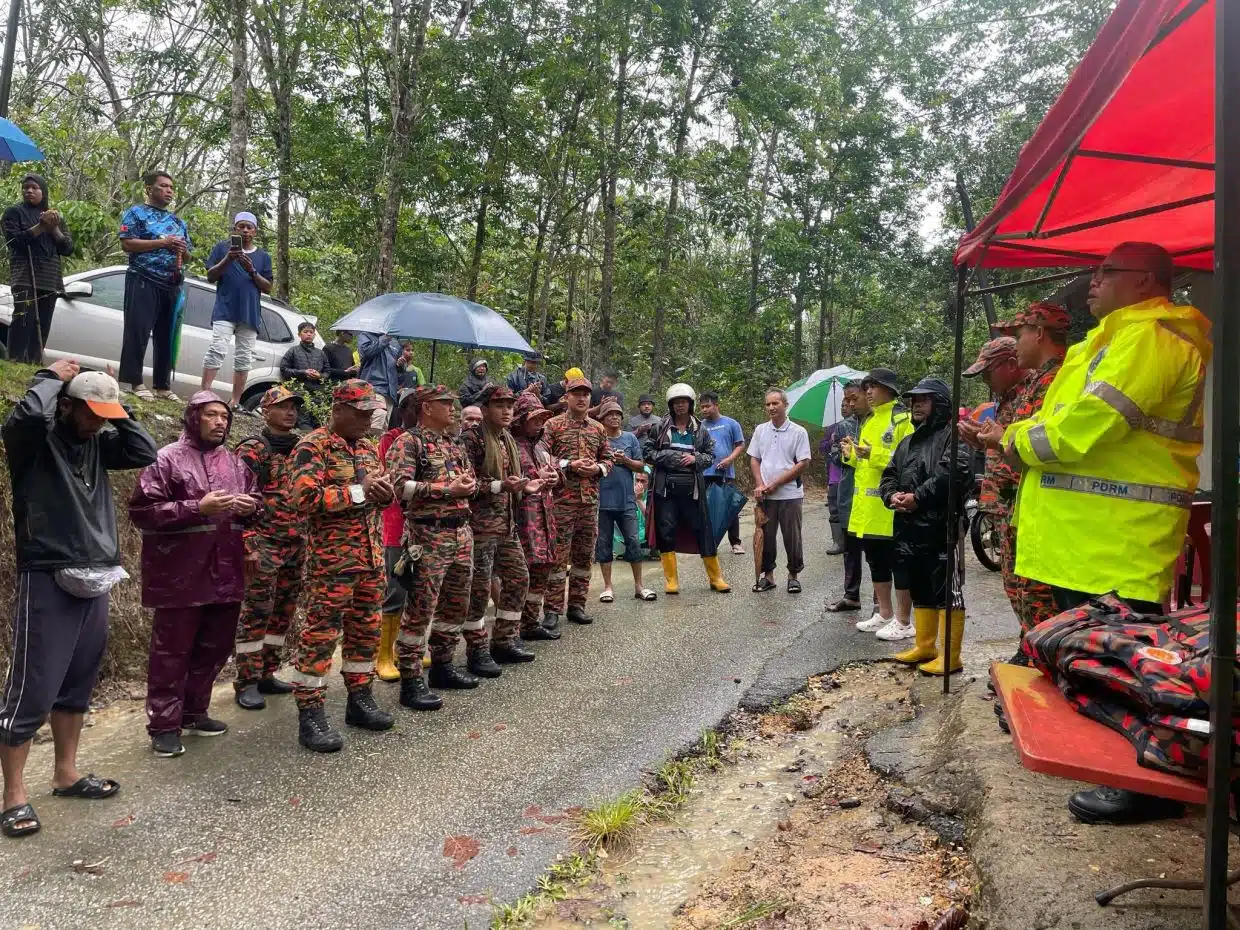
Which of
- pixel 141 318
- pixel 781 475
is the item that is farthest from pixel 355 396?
pixel 781 475

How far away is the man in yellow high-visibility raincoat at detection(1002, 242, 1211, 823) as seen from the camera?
9.37ft

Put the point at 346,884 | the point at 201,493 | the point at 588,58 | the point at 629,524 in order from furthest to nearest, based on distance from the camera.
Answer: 1. the point at 588,58
2. the point at 629,524
3. the point at 201,493
4. the point at 346,884

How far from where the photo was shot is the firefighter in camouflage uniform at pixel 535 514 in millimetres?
6250

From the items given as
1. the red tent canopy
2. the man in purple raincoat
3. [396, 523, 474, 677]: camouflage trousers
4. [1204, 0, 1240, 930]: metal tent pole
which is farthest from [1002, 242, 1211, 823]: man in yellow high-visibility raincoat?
the man in purple raincoat

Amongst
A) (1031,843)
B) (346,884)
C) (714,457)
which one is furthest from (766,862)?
(714,457)

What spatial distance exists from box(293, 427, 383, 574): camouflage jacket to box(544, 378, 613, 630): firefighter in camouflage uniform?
244cm

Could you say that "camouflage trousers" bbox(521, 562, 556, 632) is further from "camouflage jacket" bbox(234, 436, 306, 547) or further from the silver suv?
the silver suv

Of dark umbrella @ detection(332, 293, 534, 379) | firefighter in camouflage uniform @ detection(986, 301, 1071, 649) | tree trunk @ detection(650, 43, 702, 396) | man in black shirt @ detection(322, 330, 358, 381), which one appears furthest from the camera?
tree trunk @ detection(650, 43, 702, 396)

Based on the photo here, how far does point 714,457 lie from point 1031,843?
6.15 meters

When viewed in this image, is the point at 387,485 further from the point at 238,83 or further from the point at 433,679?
the point at 238,83

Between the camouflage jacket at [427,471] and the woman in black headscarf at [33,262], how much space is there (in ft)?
13.9

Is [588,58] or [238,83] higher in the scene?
[588,58]

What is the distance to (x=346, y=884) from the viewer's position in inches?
124

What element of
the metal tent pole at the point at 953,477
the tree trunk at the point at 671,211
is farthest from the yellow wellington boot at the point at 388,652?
the tree trunk at the point at 671,211
